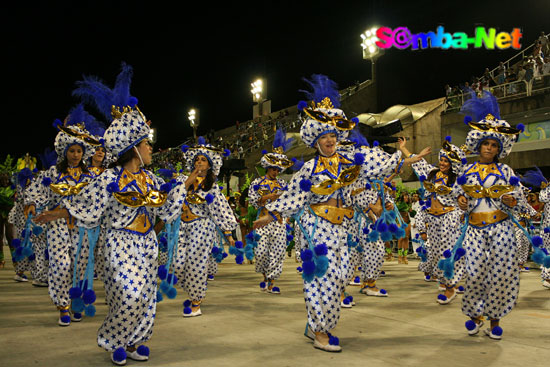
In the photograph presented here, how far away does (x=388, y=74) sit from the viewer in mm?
32188

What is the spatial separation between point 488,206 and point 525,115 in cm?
1343

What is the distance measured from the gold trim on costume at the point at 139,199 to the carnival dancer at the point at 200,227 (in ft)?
5.22

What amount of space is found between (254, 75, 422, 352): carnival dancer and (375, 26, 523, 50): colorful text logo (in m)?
21.9

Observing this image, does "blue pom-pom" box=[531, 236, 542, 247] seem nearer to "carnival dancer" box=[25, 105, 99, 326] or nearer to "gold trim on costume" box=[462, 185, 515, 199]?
"gold trim on costume" box=[462, 185, 515, 199]

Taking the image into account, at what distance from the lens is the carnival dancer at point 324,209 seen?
419cm

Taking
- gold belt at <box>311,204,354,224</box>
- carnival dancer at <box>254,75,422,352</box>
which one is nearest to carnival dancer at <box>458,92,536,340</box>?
carnival dancer at <box>254,75,422,352</box>

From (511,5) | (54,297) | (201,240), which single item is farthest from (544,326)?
(511,5)

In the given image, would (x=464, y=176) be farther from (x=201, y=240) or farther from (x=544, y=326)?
(x=201, y=240)

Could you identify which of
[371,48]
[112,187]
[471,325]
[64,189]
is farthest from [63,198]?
[371,48]

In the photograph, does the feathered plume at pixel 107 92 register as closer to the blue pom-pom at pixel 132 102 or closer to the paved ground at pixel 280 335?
the blue pom-pom at pixel 132 102

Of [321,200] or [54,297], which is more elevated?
[321,200]

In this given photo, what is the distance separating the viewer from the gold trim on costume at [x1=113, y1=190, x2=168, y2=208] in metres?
3.81

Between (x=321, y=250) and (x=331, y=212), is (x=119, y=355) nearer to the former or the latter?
(x=321, y=250)

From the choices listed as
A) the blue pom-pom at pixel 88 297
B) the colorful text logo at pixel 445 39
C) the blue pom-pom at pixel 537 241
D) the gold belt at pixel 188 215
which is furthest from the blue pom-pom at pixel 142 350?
the colorful text logo at pixel 445 39
